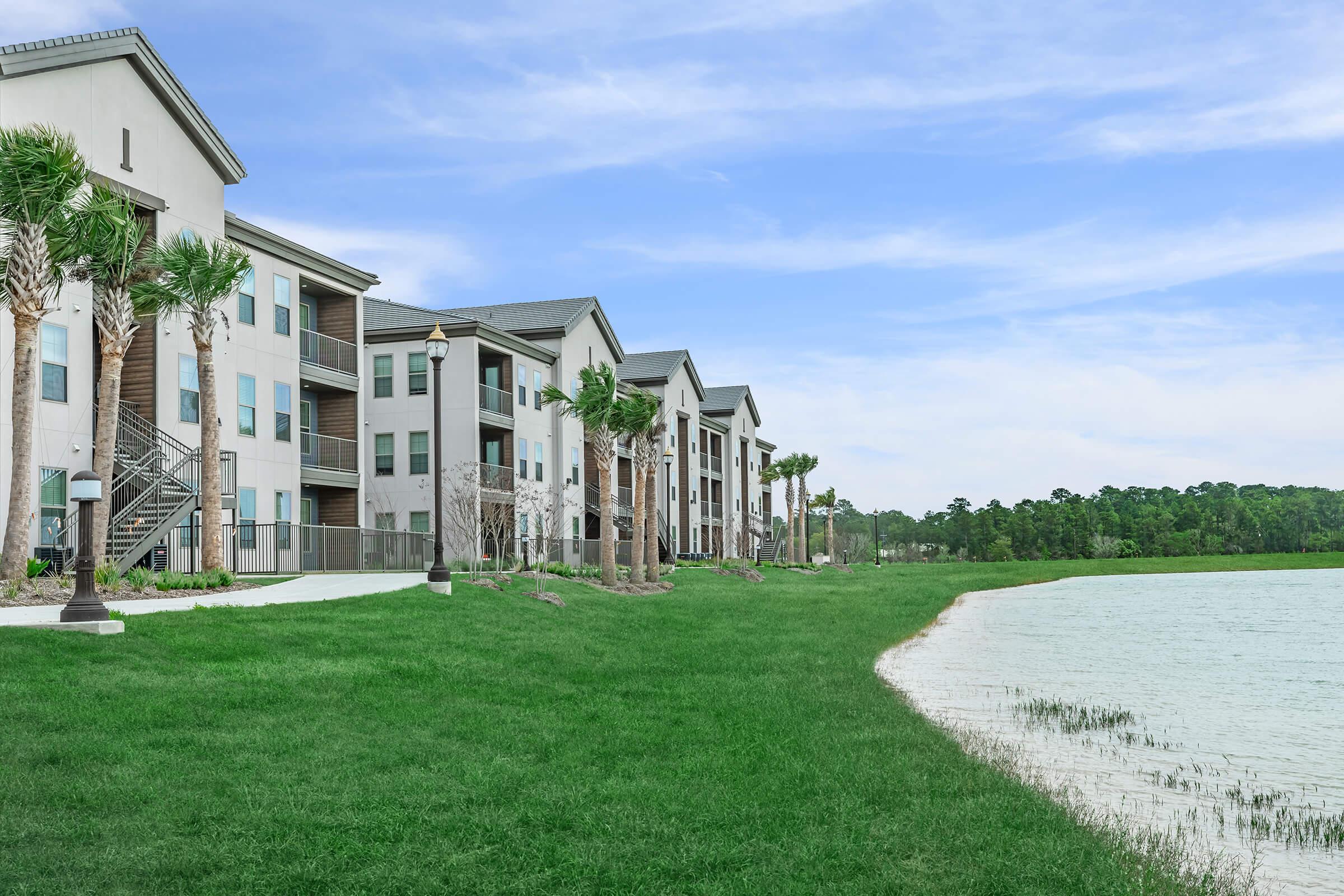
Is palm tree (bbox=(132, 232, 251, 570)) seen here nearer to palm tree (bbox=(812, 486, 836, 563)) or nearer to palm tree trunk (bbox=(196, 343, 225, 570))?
palm tree trunk (bbox=(196, 343, 225, 570))

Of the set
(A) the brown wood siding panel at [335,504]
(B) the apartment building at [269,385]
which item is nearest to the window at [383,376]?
(B) the apartment building at [269,385]

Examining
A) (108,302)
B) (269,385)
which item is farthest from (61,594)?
(269,385)

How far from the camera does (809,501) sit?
87500 mm

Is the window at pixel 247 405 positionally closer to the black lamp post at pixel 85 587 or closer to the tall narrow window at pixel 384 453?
the tall narrow window at pixel 384 453

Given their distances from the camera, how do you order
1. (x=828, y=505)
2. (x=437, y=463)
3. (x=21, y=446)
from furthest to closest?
(x=828, y=505), (x=437, y=463), (x=21, y=446)

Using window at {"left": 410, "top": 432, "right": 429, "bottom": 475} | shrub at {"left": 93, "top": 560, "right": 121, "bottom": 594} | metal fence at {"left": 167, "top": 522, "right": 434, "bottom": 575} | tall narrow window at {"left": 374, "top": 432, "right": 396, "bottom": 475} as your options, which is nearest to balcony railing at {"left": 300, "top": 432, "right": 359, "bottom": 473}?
metal fence at {"left": 167, "top": 522, "right": 434, "bottom": 575}

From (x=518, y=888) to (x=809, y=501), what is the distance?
8218 centimetres

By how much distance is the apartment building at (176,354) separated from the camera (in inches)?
950

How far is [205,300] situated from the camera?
917 inches

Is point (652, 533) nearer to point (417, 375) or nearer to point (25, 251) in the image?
point (417, 375)

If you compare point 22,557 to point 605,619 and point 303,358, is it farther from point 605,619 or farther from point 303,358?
point 303,358

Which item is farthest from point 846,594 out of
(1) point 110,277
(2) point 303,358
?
(1) point 110,277

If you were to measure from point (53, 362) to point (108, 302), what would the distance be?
4293mm

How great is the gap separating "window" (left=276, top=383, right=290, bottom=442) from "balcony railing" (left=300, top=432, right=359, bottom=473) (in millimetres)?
2280
